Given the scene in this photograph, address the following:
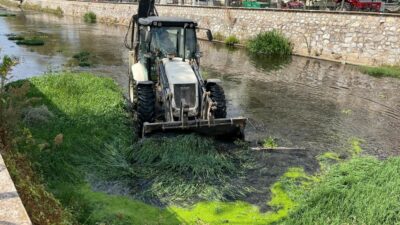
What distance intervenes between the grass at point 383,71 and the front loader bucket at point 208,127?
11303 mm

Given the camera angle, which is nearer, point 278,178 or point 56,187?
point 56,187

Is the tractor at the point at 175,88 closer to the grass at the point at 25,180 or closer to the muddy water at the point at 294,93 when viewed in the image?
the muddy water at the point at 294,93

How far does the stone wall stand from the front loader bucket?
12911mm

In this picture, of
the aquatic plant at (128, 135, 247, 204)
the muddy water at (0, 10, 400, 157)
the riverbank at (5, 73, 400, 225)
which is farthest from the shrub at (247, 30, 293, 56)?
the aquatic plant at (128, 135, 247, 204)

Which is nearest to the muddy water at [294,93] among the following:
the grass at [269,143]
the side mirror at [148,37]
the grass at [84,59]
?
the grass at [269,143]

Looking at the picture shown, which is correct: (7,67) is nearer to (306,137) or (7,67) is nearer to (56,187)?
(56,187)

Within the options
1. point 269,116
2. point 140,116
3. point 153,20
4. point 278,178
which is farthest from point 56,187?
point 269,116

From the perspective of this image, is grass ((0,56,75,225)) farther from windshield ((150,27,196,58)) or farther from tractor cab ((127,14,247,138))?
windshield ((150,27,196,58))

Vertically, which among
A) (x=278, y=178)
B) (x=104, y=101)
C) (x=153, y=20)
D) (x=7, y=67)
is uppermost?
(x=153, y=20)

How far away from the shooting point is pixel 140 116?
27.0 ft

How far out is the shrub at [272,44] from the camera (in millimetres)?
22219

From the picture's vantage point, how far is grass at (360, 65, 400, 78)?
16812 millimetres

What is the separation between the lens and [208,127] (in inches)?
305

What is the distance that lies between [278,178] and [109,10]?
122 ft
